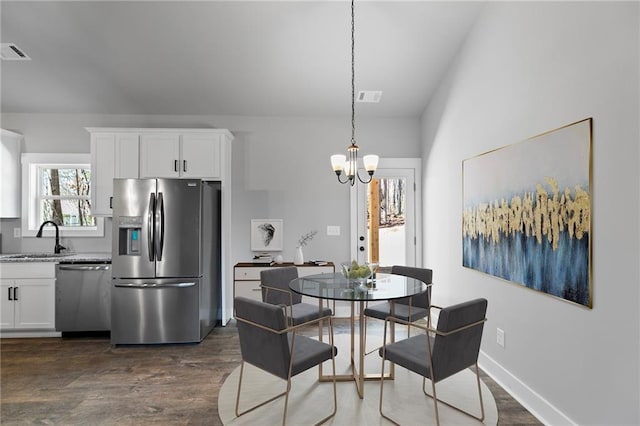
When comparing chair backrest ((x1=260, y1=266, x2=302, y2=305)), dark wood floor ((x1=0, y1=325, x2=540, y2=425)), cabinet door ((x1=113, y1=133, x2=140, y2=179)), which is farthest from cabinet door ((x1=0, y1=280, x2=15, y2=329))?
chair backrest ((x1=260, y1=266, x2=302, y2=305))

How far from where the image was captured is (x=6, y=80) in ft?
12.5

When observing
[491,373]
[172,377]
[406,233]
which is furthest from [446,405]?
[406,233]

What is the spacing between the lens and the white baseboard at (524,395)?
6.91 feet

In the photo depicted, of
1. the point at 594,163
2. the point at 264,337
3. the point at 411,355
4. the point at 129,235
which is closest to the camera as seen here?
the point at 594,163

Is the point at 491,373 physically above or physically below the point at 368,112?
below

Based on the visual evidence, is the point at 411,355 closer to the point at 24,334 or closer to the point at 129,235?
the point at 129,235

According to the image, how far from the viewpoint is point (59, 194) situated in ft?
14.4

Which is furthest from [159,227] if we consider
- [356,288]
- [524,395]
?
[524,395]

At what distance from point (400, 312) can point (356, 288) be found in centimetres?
69

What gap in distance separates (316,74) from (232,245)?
2389mm

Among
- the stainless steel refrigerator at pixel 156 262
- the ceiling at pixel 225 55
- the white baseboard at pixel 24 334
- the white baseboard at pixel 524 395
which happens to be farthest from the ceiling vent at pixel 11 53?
the white baseboard at pixel 524 395

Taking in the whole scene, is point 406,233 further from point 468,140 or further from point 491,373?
point 491,373

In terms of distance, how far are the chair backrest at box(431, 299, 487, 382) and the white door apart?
8.44ft

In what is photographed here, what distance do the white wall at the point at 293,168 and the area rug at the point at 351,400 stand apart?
1992 mm
